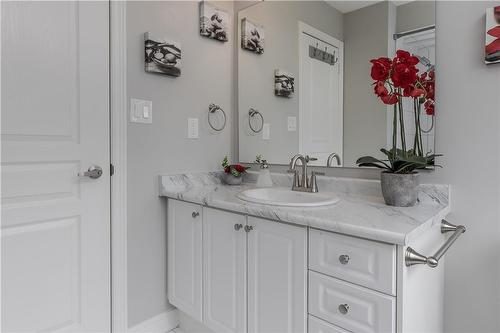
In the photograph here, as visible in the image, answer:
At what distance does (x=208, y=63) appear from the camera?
1.91 meters

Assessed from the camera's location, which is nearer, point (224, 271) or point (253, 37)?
point (224, 271)

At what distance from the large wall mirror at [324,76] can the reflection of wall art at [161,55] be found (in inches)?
18.9

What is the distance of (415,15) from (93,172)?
5.25 ft

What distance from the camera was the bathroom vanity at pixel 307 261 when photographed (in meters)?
0.92

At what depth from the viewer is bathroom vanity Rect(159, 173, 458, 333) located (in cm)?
92

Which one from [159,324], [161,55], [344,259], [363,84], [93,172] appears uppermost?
[161,55]

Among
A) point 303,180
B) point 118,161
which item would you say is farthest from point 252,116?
point 118,161

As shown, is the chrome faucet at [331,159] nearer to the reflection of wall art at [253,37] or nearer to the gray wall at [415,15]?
the gray wall at [415,15]

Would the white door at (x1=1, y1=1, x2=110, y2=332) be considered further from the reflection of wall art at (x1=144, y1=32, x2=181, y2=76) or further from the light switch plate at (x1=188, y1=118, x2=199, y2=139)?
the light switch plate at (x1=188, y1=118, x2=199, y2=139)

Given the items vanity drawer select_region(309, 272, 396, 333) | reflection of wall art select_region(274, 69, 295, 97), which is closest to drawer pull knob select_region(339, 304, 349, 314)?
vanity drawer select_region(309, 272, 396, 333)

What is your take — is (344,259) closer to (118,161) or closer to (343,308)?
(343,308)

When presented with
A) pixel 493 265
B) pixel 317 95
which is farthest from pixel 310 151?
pixel 493 265

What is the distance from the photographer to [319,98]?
1.68 metres

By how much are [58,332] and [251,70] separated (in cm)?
173
